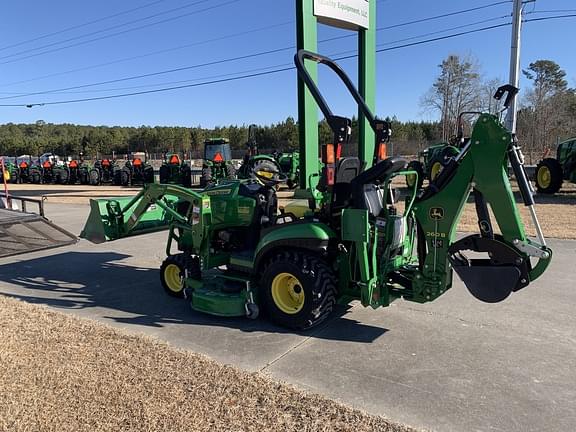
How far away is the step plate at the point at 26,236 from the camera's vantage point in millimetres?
7695

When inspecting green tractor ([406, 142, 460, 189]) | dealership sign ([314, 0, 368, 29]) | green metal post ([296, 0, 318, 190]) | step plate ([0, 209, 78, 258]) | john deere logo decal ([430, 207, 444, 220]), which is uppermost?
dealership sign ([314, 0, 368, 29])

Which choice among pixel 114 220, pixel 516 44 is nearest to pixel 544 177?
pixel 516 44

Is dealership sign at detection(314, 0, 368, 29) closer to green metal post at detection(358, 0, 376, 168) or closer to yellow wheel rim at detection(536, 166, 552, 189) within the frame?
green metal post at detection(358, 0, 376, 168)

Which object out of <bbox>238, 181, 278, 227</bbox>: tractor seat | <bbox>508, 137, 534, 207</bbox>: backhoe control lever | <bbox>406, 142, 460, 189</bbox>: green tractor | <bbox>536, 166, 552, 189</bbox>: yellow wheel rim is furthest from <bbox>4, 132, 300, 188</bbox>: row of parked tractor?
<bbox>508, 137, 534, 207</bbox>: backhoe control lever

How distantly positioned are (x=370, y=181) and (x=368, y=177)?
56 millimetres

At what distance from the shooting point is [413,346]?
4141 millimetres

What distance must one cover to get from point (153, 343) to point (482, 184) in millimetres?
2996

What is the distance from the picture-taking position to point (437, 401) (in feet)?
10.5

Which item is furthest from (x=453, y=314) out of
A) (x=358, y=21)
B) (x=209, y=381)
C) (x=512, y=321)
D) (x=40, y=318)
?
(x=358, y=21)

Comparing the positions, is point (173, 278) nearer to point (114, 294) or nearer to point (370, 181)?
point (114, 294)

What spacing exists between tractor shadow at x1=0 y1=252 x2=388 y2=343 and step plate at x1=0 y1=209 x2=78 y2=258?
0.98 feet

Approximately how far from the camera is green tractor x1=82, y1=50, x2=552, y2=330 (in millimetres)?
3801

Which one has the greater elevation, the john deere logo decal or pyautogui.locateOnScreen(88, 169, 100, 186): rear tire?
the john deere logo decal

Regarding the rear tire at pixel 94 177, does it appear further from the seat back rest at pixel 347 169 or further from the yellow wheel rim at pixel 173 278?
the seat back rest at pixel 347 169
